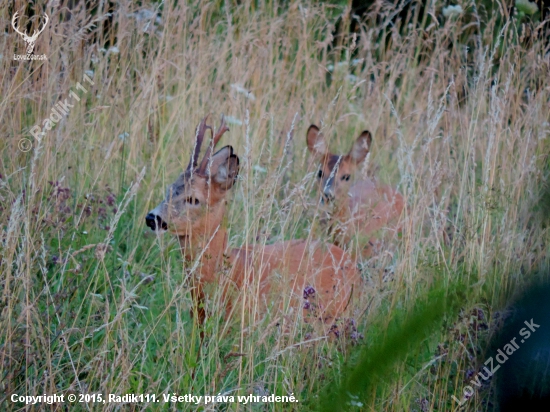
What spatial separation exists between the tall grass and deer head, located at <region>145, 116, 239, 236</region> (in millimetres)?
162

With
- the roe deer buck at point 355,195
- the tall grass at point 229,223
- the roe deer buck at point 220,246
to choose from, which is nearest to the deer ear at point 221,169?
the roe deer buck at point 220,246

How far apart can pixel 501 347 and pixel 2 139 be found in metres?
3.55

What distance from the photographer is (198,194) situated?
4020mm

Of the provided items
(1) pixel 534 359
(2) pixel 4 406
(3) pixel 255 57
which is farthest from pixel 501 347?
(3) pixel 255 57

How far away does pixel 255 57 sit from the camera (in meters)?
5.16

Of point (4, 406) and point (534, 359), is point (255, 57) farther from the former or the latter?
point (534, 359)

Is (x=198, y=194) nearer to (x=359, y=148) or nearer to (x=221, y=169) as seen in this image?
(x=221, y=169)

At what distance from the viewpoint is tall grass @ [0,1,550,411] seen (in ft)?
7.80

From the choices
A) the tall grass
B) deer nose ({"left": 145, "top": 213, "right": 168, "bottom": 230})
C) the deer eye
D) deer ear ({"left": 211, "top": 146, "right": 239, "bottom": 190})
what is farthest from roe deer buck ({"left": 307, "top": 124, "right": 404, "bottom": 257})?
deer nose ({"left": 145, "top": 213, "right": 168, "bottom": 230})

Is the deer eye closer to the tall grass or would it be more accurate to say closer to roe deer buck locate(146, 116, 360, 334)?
roe deer buck locate(146, 116, 360, 334)

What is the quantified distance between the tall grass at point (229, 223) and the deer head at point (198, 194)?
162mm

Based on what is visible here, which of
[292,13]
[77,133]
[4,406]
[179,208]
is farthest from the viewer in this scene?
[292,13]

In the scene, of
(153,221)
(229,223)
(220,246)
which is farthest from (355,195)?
(153,221)

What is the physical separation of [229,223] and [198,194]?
256mm
